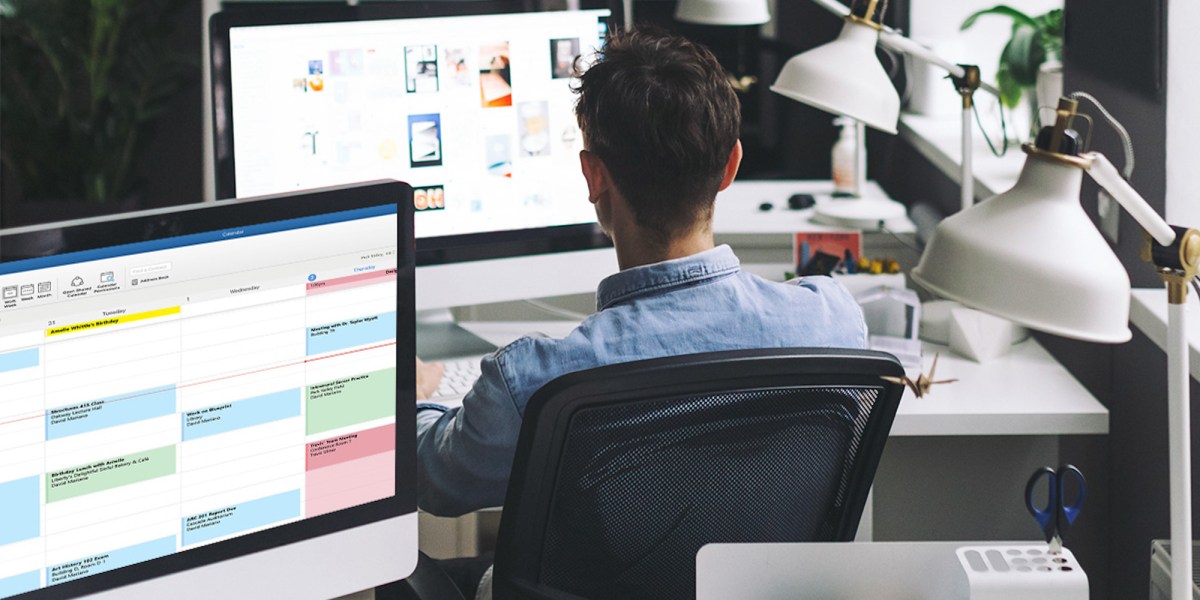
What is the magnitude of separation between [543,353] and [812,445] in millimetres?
272

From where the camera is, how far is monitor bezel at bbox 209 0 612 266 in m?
1.90

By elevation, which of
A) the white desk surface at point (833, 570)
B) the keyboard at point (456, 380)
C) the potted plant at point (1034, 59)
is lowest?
the keyboard at point (456, 380)

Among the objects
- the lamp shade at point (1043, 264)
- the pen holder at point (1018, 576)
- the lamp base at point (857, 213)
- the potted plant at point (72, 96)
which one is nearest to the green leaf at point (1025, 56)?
the lamp base at point (857, 213)

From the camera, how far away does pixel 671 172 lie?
1.40 m

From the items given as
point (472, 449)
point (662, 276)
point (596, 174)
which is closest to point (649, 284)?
point (662, 276)

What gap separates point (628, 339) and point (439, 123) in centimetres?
78

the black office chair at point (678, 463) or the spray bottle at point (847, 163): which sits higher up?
the spray bottle at point (847, 163)

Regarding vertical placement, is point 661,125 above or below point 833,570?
above

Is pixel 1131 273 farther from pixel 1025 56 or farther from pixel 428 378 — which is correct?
pixel 428 378

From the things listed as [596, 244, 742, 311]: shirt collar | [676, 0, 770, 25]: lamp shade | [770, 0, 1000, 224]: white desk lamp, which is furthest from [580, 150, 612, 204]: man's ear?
[676, 0, 770, 25]: lamp shade

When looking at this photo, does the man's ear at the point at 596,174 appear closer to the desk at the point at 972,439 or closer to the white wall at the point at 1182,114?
the desk at the point at 972,439

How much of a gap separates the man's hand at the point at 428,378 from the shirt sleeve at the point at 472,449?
1.16ft

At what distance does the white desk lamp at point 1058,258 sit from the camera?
958 mm

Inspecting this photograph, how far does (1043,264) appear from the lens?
0.96 metres
